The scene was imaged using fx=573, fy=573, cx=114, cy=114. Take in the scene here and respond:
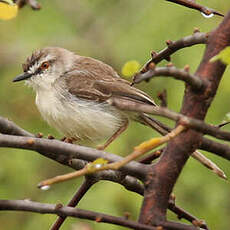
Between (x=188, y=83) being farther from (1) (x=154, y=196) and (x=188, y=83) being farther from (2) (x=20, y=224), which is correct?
(2) (x=20, y=224)

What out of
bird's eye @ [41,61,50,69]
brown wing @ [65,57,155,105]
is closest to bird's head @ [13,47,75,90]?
bird's eye @ [41,61,50,69]

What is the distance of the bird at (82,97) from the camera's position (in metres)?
4.76

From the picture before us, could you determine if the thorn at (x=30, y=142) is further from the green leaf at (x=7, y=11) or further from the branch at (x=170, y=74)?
the green leaf at (x=7, y=11)

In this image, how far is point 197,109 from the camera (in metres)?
1.80

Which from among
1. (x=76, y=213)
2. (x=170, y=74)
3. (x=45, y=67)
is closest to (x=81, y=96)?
(x=45, y=67)

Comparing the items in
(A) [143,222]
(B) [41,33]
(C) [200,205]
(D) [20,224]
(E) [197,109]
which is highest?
(E) [197,109]

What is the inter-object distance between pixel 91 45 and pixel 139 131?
6.59ft

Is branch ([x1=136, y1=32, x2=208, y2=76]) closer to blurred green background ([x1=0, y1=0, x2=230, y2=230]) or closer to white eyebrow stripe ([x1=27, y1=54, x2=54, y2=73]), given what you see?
blurred green background ([x1=0, y1=0, x2=230, y2=230])

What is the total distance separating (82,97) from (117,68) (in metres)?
2.27

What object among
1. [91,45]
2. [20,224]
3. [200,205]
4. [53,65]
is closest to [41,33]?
[91,45]

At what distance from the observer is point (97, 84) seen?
5027 mm

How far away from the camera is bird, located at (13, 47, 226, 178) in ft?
15.6

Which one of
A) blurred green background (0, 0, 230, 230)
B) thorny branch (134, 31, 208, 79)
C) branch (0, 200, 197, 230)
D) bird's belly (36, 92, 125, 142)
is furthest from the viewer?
blurred green background (0, 0, 230, 230)

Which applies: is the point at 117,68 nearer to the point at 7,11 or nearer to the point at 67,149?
the point at 7,11
